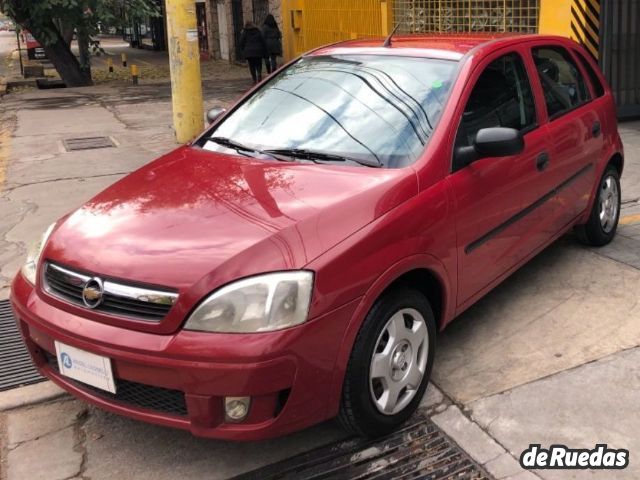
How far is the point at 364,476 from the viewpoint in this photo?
112 inches

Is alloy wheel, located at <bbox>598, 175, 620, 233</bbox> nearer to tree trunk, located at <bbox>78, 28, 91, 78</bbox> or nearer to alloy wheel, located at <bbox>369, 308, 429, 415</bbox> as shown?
alloy wheel, located at <bbox>369, 308, 429, 415</bbox>

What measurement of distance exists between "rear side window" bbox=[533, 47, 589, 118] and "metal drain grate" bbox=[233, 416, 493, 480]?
2.28 meters

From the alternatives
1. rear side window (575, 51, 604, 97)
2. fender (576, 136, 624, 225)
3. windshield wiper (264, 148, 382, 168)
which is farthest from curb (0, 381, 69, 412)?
rear side window (575, 51, 604, 97)

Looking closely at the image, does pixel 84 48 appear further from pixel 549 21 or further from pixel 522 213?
pixel 522 213

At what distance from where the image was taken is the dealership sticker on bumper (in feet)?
8.80

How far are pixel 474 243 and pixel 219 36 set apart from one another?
23189 mm

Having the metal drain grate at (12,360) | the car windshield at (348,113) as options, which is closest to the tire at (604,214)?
the car windshield at (348,113)

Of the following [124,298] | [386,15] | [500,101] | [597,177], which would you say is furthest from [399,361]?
[386,15]

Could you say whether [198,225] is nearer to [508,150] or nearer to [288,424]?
[288,424]

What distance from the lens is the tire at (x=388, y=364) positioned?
9.17 feet

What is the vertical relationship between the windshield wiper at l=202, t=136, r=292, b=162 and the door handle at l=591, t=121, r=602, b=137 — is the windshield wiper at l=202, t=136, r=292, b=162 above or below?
above

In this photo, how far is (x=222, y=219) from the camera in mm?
2893

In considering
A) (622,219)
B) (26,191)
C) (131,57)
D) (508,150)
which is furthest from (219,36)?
(508,150)

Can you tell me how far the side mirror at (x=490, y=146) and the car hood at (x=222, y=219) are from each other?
403 mm
